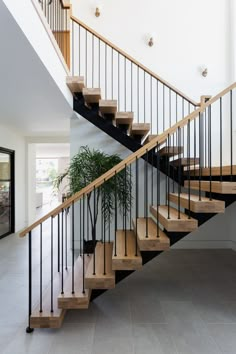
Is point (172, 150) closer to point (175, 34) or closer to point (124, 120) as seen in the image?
point (124, 120)

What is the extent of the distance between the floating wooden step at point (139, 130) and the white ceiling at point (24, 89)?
1.10 metres

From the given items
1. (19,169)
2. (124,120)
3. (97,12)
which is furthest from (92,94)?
(19,169)

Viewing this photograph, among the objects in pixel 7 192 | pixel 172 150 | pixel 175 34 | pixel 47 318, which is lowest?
pixel 47 318

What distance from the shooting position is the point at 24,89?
3.08m

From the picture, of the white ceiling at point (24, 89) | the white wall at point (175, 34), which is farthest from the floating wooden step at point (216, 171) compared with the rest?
the white wall at point (175, 34)

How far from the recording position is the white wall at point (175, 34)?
476cm

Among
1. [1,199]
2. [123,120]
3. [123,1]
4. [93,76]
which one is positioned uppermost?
[123,1]

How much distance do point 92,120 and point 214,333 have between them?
10.8ft

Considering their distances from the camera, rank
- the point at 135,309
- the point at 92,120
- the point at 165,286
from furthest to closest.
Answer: the point at 92,120
the point at 165,286
the point at 135,309

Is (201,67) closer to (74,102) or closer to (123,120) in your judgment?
(123,120)

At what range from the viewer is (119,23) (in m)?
4.80

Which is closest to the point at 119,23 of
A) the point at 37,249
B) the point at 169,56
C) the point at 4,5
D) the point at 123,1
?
the point at 123,1

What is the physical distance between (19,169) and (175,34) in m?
4.57

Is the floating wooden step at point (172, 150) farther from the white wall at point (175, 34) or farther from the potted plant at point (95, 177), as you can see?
the white wall at point (175, 34)
